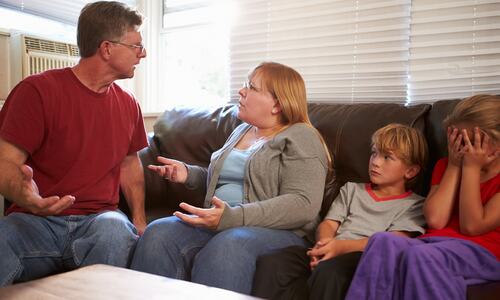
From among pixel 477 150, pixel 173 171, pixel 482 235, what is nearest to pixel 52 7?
pixel 173 171

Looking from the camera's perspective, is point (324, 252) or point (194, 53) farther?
point (194, 53)

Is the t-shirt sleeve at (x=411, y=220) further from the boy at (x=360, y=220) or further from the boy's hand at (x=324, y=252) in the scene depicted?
the boy's hand at (x=324, y=252)

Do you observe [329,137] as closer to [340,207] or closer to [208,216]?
[340,207]

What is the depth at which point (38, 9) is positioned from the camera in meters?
2.87

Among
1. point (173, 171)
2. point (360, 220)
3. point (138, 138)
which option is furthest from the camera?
point (138, 138)

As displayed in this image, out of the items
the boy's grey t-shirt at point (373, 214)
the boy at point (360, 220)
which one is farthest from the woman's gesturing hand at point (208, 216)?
the boy's grey t-shirt at point (373, 214)

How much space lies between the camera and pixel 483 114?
1.44 m

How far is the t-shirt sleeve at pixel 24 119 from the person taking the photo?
1671 millimetres

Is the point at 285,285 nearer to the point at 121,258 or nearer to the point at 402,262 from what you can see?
the point at 402,262

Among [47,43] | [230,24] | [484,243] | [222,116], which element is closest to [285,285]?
[484,243]

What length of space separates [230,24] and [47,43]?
1004mm

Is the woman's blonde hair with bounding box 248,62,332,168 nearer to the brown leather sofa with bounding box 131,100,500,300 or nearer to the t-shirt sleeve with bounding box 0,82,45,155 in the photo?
the brown leather sofa with bounding box 131,100,500,300

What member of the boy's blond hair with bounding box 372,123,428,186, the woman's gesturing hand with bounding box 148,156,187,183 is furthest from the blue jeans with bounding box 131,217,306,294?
the boy's blond hair with bounding box 372,123,428,186

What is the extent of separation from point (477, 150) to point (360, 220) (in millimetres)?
428
